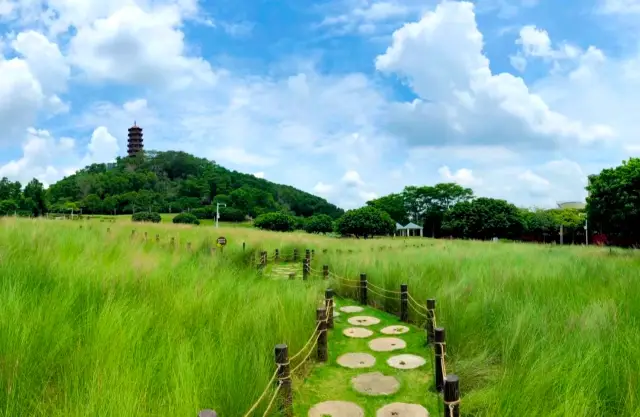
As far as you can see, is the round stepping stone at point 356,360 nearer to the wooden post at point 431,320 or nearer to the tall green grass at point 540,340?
the wooden post at point 431,320

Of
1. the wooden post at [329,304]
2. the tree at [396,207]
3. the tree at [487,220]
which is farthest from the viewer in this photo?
the tree at [396,207]

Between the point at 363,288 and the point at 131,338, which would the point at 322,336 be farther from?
the point at 363,288

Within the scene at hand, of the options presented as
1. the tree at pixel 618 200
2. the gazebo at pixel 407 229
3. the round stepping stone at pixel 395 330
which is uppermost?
the tree at pixel 618 200

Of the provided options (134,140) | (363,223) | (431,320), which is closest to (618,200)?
(431,320)

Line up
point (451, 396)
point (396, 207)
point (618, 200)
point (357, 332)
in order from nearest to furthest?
point (451, 396) → point (357, 332) → point (618, 200) → point (396, 207)

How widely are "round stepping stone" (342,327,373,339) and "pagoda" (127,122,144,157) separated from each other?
113 meters

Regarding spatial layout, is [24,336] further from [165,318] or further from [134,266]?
[134,266]

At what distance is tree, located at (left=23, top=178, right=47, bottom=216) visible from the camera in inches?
1756

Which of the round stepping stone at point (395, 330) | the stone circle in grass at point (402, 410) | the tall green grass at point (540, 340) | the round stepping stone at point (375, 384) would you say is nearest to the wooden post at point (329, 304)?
the round stepping stone at point (395, 330)

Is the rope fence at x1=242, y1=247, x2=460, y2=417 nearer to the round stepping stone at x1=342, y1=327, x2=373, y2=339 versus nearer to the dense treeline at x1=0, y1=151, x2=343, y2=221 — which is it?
the round stepping stone at x1=342, y1=327, x2=373, y2=339

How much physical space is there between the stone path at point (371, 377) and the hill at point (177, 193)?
51220 mm

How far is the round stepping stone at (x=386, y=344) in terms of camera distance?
184 inches

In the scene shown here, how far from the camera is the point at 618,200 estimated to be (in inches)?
615

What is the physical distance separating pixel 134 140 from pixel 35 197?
65.9m
